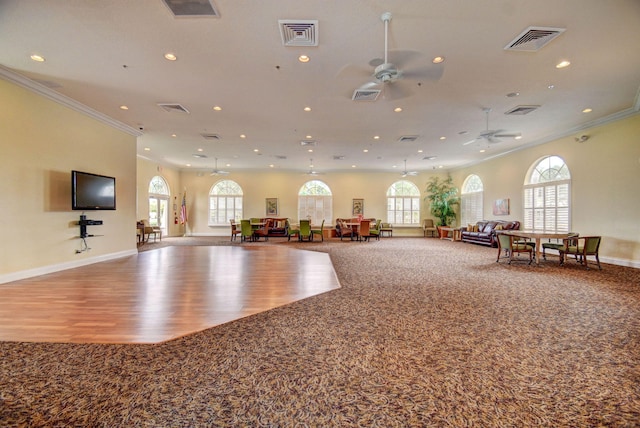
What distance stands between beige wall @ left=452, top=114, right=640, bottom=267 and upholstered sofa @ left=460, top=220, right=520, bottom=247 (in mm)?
2051

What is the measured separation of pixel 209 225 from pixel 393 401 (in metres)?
14.5

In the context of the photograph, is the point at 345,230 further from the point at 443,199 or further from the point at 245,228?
the point at 443,199

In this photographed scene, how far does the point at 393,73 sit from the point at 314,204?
11.8 metres

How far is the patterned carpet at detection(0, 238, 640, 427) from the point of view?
157 cm

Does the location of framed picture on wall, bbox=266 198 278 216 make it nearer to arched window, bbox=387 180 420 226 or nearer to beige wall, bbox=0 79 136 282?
arched window, bbox=387 180 420 226

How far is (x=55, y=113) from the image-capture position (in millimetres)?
5562

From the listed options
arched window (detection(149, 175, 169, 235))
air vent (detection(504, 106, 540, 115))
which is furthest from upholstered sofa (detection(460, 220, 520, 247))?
arched window (detection(149, 175, 169, 235))

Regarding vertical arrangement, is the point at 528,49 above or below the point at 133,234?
above

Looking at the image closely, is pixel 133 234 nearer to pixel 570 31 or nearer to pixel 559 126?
pixel 570 31

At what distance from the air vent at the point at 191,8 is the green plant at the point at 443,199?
1302cm

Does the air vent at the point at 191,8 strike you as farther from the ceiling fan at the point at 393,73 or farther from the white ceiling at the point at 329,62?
Result: the ceiling fan at the point at 393,73

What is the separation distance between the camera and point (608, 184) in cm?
673

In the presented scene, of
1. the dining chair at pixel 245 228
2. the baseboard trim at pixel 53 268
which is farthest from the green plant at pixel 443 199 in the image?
the baseboard trim at pixel 53 268

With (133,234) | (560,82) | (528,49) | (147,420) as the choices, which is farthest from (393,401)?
(133,234)
